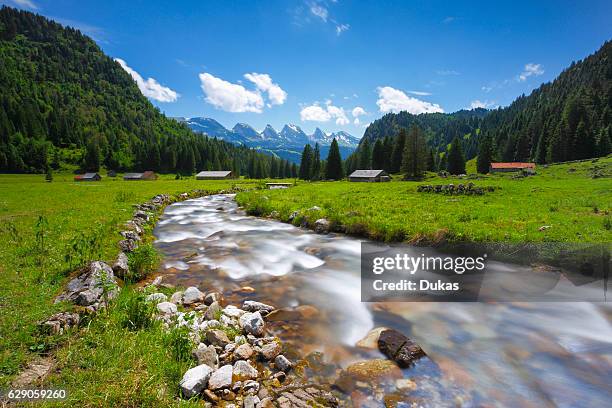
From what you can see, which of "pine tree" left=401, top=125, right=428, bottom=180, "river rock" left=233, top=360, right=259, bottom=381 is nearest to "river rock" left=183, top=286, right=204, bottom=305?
"river rock" left=233, top=360, right=259, bottom=381

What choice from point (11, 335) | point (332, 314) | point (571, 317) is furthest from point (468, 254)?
point (11, 335)

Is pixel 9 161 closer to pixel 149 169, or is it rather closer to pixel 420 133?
pixel 149 169

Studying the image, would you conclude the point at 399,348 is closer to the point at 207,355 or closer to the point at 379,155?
the point at 207,355

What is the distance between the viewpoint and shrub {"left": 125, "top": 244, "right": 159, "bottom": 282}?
11.9m

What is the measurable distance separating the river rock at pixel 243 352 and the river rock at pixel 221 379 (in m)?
0.73

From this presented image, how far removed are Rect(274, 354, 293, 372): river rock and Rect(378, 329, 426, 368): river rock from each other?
2.73m

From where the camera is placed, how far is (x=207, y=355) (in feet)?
21.5

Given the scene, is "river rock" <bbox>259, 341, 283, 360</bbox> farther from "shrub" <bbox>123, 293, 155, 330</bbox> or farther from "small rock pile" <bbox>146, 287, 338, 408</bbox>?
"shrub" <bbox>123, 293, 155, 330</bbox>

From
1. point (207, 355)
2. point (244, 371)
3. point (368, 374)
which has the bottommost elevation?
point (368, 374)

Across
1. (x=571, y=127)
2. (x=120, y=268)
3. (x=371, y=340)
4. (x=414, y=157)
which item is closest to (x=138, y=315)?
(x=120, y=268)

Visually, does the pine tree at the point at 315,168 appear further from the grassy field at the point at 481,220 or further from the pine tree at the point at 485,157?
the grassy field at the point at 481,220

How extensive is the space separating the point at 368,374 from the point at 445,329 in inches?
141

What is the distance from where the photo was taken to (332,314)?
10172 mm

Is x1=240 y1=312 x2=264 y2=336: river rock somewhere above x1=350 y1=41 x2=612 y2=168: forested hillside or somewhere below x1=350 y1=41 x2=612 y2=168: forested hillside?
below
